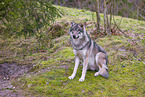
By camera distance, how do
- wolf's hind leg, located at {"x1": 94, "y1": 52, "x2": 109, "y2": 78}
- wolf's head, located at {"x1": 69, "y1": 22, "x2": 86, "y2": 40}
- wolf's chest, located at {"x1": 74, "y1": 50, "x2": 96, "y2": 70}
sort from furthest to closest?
1. wolf's hind leg, located at {"x1": 94, "y1": 52, "x2": 109, "y2": 78}
2. wolf's chest, located at {"x1": 74, "y1": 50, "x2": 96, "y2": 70}
3. wolf's head, located at {"x1": 69, "y1": 22, "x2": 86, "y2": 40}

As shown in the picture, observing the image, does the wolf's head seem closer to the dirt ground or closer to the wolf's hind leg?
the wolf's hind leg


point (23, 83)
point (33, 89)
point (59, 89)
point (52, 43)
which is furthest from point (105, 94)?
point (52, 43)

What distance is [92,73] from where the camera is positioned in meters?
5.35

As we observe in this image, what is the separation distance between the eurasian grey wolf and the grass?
0.33 meters

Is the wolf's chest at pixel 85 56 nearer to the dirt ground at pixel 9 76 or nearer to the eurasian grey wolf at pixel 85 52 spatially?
the eurasian grey wolf at pixel 85 52

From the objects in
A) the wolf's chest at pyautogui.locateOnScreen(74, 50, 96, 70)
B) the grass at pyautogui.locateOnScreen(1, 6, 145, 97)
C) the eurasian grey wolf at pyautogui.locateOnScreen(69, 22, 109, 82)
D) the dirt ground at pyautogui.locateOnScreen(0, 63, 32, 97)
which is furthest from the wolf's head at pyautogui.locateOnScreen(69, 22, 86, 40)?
the dirt ground at pyautogui.locateOnScreen(0, 63, 32, 97)

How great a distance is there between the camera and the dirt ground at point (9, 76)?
4.23 m

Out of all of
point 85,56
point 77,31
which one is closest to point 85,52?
point 85,56

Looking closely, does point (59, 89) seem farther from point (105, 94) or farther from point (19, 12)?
point (19, 12)

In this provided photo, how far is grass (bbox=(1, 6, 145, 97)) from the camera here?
4.23 meters

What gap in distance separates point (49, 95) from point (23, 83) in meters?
1.36

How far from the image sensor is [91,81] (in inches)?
187

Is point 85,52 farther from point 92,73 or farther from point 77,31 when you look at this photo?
point 92,73

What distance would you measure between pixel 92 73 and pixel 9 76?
3696 millimetres
